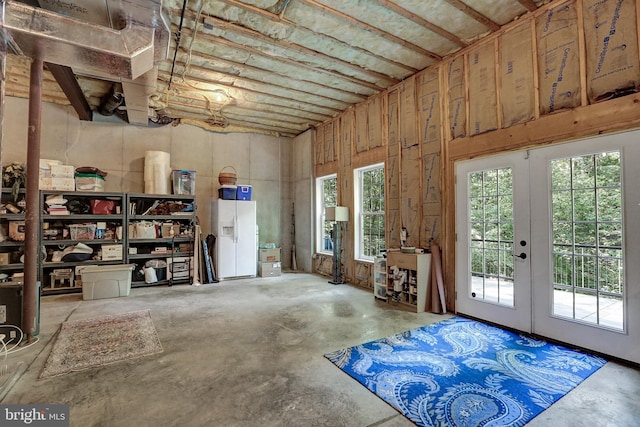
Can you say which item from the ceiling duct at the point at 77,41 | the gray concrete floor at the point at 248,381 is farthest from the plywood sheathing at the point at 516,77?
the ceiling duct at the point at 77,41

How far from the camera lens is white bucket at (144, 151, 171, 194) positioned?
6.06m

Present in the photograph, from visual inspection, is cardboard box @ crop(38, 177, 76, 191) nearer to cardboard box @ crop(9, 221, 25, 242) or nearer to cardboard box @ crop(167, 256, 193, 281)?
cardboard box @ crop(9, 221, 25, 242)

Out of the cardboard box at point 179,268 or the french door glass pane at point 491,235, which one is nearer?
the french door glass pane at point 491,235

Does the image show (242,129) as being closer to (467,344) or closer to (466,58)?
(466,58)

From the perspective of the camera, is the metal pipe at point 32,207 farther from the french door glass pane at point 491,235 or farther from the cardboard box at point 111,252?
the french door glass pane at point 491,235

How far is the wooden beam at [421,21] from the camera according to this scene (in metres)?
3.19

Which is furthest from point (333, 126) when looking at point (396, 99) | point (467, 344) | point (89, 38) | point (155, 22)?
point (467, 344)

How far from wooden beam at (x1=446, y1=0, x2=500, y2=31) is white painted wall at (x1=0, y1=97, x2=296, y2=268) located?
534cm

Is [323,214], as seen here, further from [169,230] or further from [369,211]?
[169,230]

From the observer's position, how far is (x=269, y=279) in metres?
6.52

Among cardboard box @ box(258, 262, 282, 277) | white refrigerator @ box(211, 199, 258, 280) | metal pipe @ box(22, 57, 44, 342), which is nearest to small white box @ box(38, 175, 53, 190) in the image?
metal pipe @ box(22, 57, 44, 342)

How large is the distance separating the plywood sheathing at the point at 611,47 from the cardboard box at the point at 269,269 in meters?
5.82

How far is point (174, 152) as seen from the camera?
672cm

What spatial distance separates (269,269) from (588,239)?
17.9 feet
